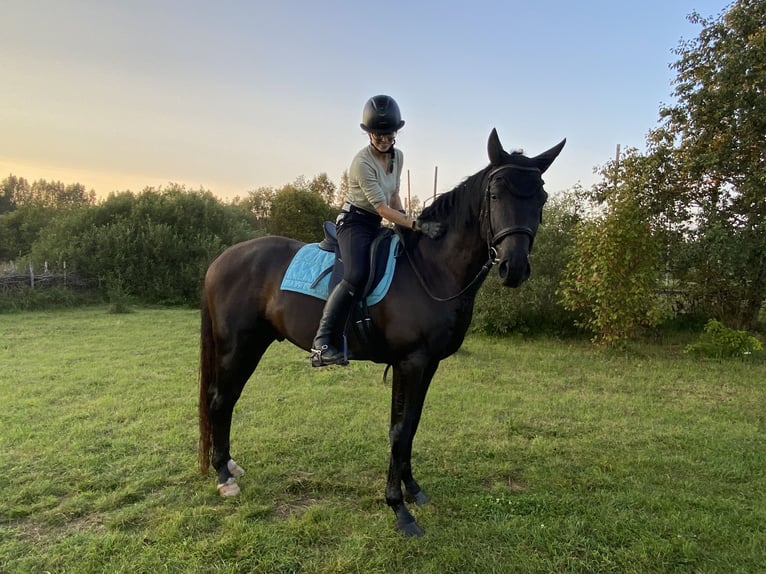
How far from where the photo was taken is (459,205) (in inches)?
130

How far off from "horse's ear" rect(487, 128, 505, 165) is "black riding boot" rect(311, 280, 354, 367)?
1.31 metres

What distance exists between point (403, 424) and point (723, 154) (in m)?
9.41

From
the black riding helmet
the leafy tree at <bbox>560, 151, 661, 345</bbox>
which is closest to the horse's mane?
the black riding helmet

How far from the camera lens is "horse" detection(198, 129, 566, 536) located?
2.88m

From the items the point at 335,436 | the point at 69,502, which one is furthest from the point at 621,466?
the point at 69,502

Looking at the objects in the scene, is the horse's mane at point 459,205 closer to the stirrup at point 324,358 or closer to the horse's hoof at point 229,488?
the stirrup at point 324,358

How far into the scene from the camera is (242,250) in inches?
162

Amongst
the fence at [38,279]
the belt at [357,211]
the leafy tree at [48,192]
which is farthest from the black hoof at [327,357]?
the leafy tree at [48,192]

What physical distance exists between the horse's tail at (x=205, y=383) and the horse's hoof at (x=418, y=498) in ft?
5.83

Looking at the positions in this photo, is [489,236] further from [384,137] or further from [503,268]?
[384,137]

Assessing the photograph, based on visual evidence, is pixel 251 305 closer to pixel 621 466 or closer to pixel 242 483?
pixel 242 483

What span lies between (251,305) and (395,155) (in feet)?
5.71

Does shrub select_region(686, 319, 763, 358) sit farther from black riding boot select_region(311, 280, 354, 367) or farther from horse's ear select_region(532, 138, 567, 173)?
black riding boot select_region(311, 280, 354, 367)

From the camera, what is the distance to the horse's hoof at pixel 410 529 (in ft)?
10.3
